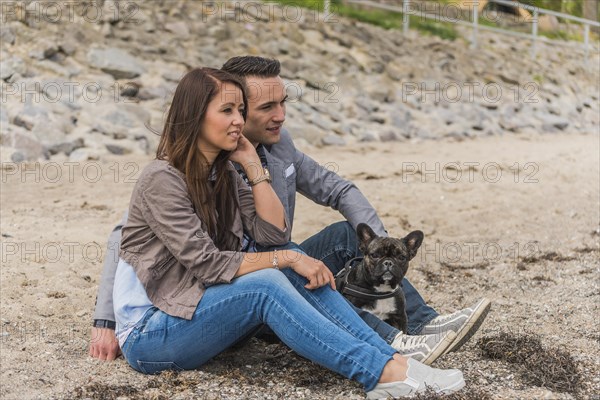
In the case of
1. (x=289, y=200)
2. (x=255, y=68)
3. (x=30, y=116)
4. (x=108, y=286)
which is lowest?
(x=30, y=116)

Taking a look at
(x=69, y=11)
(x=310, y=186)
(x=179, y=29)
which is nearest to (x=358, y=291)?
(x=310, y=186)

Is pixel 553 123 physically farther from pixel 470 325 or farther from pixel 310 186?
pixel 470 325

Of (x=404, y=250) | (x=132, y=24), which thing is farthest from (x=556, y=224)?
(x=132, y=24)

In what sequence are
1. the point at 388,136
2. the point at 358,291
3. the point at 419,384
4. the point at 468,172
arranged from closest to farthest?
the point at 419,384 < the point at 358,291 < the point at 468,172 < the point at 388,136

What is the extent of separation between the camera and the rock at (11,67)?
10086 mm

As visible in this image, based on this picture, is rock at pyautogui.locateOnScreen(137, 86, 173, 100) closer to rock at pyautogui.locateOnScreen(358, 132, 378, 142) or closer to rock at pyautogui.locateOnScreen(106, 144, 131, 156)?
Answer: rock at pyautogui.locateOnScreen(106, 144, 131, 156)

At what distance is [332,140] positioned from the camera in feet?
37.4

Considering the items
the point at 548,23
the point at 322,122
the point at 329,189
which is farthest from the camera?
the point at 548,23

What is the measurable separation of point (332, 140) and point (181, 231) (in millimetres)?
7981

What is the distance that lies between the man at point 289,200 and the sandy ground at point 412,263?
0.22 metres

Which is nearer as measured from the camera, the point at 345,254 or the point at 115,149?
the point at 345,254

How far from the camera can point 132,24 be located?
39.9ft

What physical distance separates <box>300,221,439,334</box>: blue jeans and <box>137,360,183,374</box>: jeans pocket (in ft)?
3.78

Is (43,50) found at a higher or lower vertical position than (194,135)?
lower
